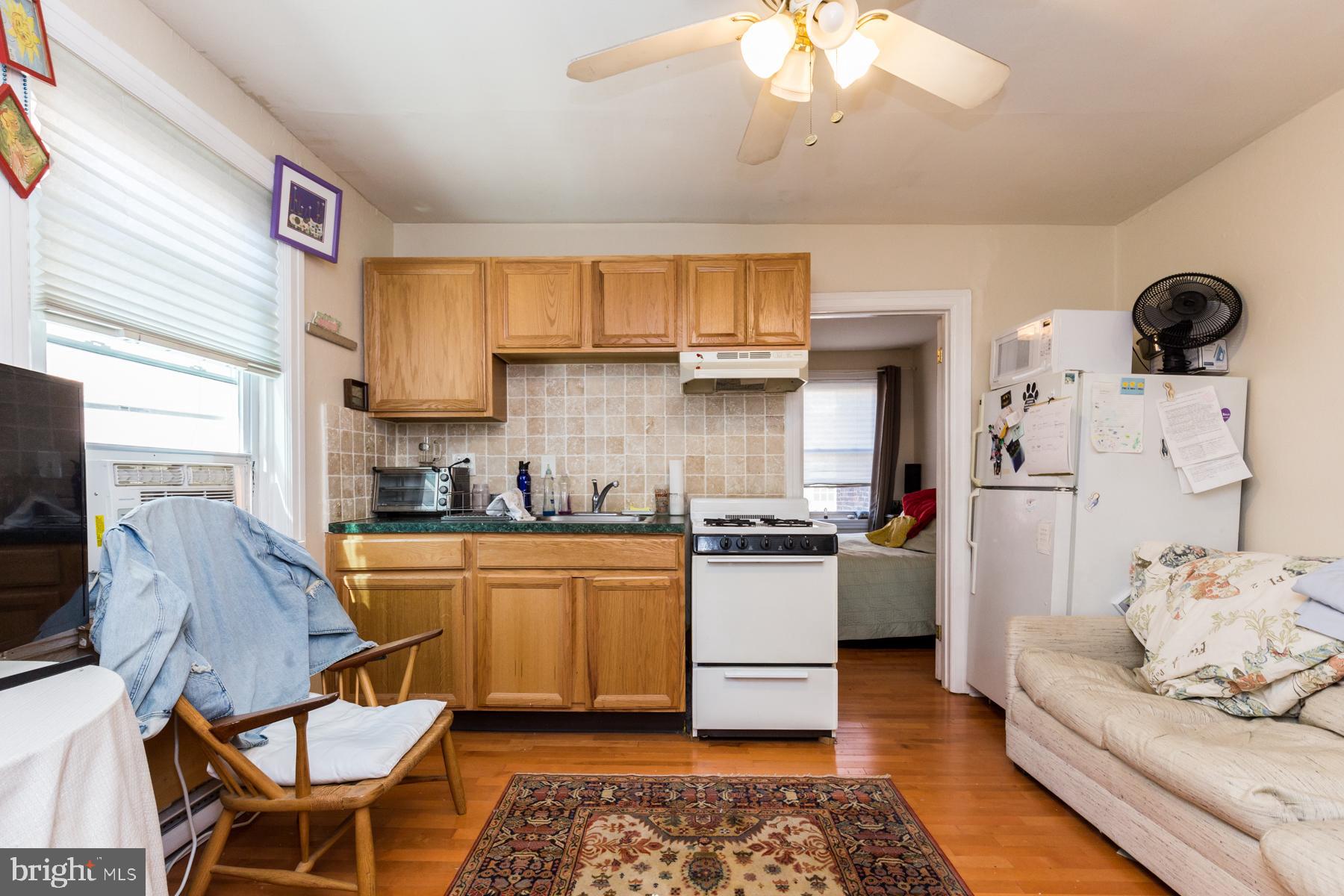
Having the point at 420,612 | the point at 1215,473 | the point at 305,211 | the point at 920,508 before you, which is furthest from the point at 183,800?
the point at 920,508

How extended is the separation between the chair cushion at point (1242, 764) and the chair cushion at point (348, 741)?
201 cm

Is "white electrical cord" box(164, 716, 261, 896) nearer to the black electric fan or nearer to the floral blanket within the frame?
the floral blanket

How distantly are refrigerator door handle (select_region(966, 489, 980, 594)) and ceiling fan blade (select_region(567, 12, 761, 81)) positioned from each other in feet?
8.45

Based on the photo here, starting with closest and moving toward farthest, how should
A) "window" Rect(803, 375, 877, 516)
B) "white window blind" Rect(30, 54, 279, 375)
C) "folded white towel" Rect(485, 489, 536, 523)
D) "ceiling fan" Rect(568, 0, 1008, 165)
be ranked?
"ceiling fan" Rect(568, 0, 1008, 165)
"white window blind" Rect(30, 54, 279, 375)
"folded white towel" Rect(485, 489, 536, 523)
"window" Rect(803, 375, 877, 516)

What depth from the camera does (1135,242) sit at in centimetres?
322

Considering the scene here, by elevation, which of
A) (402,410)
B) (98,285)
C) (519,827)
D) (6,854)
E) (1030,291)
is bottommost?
(519,827)

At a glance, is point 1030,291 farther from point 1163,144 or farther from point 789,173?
point 789,173

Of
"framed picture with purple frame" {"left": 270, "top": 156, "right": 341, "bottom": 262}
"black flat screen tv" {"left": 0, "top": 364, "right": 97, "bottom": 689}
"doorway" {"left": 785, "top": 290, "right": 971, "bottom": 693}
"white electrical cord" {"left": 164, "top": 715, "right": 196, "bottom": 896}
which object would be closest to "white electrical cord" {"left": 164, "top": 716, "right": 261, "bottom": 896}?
"white electrical cord" {"left": 164, "top": 715, "right": 196, "bottom": 896}

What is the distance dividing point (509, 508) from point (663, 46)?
2073 millimetres

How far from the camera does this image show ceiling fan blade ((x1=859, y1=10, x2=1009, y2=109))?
1.43 m

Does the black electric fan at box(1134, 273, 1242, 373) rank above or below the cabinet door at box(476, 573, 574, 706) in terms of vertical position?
above

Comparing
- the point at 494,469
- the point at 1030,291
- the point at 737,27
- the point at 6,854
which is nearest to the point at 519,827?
the point at 6,854

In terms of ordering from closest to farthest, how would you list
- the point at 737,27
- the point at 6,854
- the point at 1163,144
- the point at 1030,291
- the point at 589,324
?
the point at 6,854 < the point at 737,27 < the point at 1163,144 < the point at 589,324 < the point at 1030,291

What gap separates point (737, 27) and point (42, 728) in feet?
5.96
